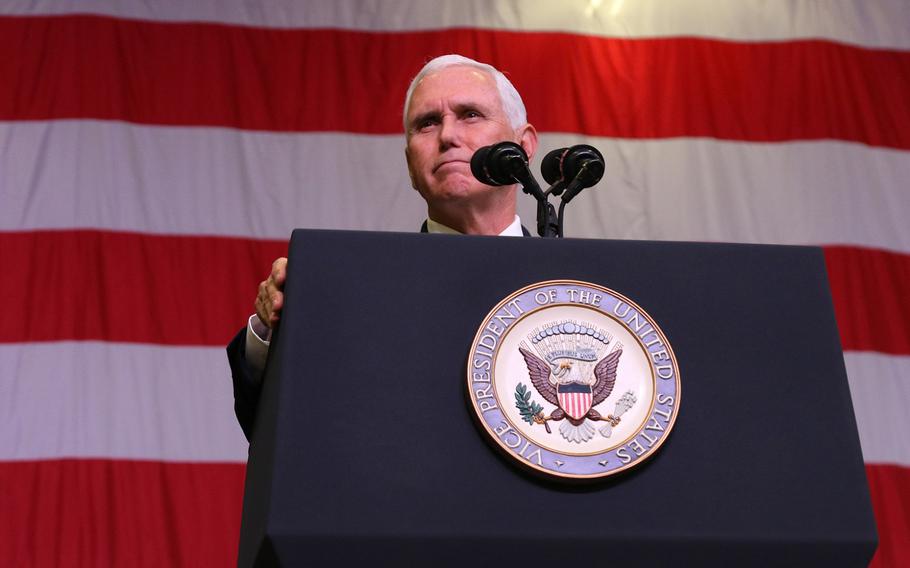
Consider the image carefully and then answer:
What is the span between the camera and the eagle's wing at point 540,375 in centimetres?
110

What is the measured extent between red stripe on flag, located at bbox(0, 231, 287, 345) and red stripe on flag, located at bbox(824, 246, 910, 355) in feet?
5.64

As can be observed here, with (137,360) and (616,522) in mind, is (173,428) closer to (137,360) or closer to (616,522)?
(137,360)

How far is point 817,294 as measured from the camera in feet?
3.93

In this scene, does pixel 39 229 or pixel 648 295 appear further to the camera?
pixel 39 229

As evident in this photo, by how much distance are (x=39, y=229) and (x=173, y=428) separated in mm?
749

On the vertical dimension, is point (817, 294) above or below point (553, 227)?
below

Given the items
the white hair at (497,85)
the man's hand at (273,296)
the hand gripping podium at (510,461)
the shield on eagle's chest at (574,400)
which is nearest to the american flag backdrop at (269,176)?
the white hair at (497,85)

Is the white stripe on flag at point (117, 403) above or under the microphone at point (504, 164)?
under

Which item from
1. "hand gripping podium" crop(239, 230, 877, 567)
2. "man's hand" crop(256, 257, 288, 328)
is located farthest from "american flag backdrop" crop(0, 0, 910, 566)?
"hand gripping podium" crop(239, 230, 877, 567)

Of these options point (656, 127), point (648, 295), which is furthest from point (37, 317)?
point (648, 295)

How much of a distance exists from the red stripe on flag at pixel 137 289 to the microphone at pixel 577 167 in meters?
2.05

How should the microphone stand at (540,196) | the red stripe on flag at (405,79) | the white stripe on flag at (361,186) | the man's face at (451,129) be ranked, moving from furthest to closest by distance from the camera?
1. the red stripe on flag at (405,79)
2. the white stripe on flag at (361,186)
3. the man's face at (451,129)
4. the microphone stand at (540,196)

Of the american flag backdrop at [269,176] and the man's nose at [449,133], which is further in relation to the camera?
the american flag backdrop at [269,176]

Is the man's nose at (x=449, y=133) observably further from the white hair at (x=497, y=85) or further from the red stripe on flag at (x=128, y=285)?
the red stripe on flag at (x=128, y=285)
